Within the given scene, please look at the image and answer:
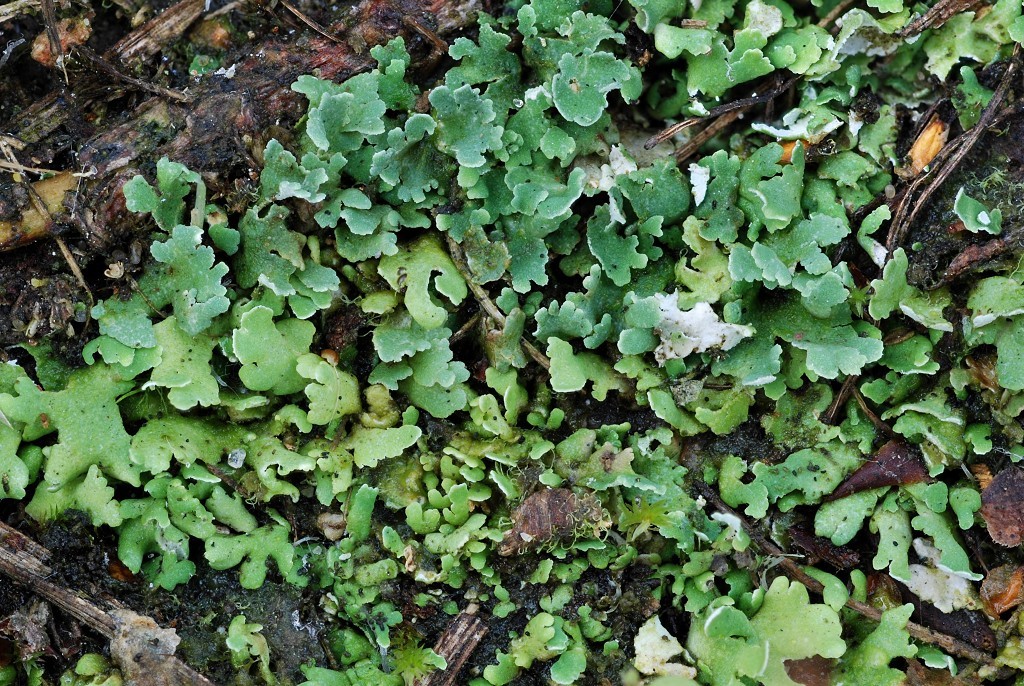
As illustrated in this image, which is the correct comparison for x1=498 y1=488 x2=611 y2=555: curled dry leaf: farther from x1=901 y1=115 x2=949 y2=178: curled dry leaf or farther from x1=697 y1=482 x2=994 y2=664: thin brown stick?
x1=901 y1=115 x2=949 y2=178: curled dry leaf

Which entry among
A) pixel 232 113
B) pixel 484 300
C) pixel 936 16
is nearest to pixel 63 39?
pixel 232 113

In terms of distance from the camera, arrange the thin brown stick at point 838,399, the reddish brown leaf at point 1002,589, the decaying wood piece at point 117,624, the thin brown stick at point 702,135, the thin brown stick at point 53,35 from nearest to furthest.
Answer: the decaying wood piece at point 117,624 → the reddish brown leaf at point 1002,589 → the thin brown stick at point 53,35 → the thin brown stick at point 838,399 → the thin brown stick at point 702,135

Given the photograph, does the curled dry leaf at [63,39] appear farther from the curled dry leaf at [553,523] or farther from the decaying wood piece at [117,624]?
the curled dry leaf at [553,523]

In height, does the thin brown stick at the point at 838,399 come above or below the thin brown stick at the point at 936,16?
below

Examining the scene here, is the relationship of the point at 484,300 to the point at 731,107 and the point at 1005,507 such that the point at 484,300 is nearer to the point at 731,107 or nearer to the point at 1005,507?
the point at 731,107

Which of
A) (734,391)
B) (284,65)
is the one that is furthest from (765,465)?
(284,65)

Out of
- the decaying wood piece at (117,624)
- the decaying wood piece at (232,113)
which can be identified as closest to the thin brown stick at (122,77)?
the decaying wood piece at (232,113)

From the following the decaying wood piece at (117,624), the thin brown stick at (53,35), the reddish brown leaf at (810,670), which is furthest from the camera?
the thin brown stick at (53,35)
